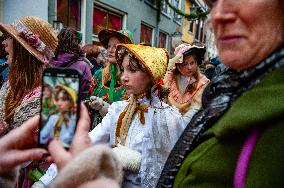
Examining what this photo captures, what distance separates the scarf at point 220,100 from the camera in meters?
0.81

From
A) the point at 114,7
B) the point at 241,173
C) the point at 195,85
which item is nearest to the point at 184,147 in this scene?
the point at 241,173

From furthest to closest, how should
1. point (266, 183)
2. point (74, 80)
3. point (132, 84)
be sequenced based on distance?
point (132, 84) → point (74, 80) → point (266, 183)

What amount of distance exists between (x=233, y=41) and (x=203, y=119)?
264mm

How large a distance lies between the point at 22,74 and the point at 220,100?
1.60 metres

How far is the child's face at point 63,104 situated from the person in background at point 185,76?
3.05 m

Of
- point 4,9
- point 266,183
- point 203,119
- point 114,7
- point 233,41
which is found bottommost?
point 266,183

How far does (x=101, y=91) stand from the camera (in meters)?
3.57

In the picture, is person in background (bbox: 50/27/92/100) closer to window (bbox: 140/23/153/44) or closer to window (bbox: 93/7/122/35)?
window (bbox: 93/7/122/35)

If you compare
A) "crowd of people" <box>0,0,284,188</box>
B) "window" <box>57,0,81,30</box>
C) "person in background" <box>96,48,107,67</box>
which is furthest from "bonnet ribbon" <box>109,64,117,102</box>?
"window" <box>57,0,81,30</box>

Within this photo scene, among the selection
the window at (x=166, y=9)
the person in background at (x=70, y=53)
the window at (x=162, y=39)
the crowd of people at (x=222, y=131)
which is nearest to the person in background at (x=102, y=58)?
the person in background at (x=70, y=53)

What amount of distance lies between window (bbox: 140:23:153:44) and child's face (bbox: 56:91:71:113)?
43.5 ft

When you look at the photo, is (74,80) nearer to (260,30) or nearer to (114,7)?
(260,30)

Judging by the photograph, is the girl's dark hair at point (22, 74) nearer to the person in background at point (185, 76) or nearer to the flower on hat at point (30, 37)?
the flower on hat at point (30, 37)

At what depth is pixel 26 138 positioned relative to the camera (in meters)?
0.94
